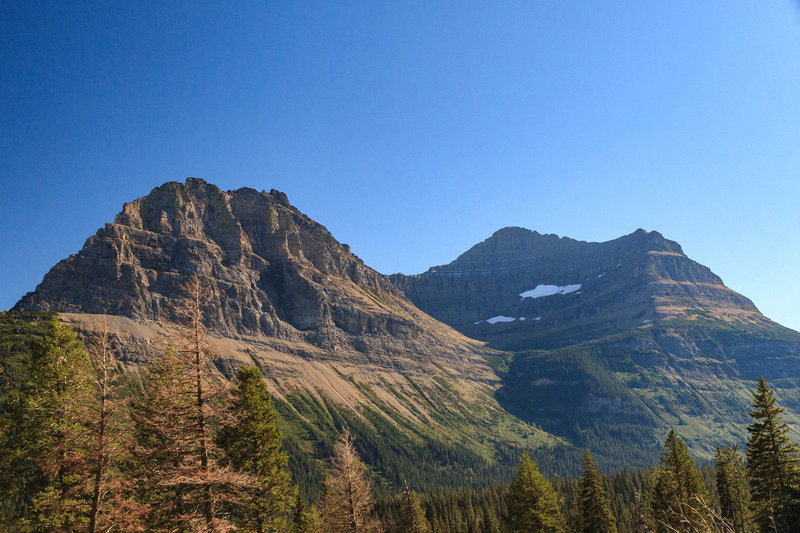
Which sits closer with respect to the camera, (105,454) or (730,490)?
(105,454)

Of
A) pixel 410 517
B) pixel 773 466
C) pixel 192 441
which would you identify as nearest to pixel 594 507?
pixel 773 466

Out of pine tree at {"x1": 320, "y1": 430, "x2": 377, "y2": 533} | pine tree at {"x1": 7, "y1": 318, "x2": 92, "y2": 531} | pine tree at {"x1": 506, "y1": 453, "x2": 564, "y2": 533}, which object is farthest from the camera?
pine tree at {"x1": 506, "y1": 453, "x2": 564, "y2": 533}

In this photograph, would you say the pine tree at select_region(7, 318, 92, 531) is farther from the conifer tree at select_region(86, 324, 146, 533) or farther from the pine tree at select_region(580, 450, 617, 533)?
the pine tree at select_region(580, 450, 617, 533)

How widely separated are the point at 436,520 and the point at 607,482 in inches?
2317

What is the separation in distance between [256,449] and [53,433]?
9.59 meters

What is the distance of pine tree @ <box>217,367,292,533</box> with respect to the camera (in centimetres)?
2548

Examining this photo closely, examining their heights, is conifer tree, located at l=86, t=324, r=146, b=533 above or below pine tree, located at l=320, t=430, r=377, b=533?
above

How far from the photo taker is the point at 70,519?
20.4 m

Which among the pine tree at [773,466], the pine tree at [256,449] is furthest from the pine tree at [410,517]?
the pine tree at [773,466]

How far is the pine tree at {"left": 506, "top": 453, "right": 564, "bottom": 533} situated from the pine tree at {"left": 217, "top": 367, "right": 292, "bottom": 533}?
81.9 feet

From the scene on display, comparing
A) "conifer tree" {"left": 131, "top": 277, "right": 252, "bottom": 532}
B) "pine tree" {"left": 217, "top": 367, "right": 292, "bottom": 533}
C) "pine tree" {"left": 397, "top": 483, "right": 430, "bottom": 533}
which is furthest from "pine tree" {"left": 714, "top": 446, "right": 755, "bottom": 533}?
"conifer tree" {"left": 131, "top": 277, "right": 252, "bottom": 532}

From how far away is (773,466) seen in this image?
115 feet

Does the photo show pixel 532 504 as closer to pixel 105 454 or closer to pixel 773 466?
pixel 773 466

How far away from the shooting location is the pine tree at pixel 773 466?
34.8 meters
